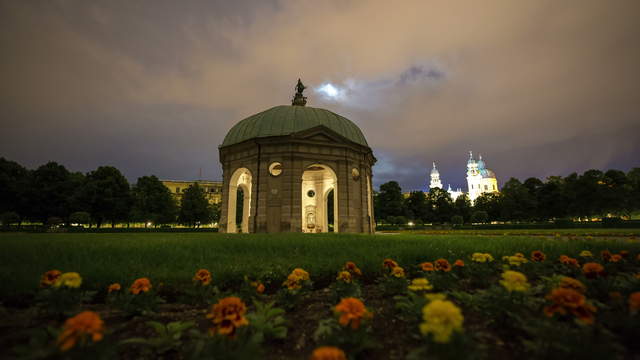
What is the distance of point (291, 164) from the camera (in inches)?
1053

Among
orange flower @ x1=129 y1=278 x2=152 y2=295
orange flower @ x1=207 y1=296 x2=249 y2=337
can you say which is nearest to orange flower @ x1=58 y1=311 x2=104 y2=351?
orange flower @ x1=207 y1=296 x2=249 y2=337

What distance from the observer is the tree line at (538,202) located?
167 ft

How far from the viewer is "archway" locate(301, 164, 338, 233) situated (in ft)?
120

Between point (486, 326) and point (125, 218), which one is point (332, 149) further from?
point (125, 218)

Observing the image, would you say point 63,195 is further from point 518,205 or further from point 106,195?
point 518,205

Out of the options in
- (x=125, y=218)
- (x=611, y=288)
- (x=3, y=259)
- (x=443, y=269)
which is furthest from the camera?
(x=125, y=218)

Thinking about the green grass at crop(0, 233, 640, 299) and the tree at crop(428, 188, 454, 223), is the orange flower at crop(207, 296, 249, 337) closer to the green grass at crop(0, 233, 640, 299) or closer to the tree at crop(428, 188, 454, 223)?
the green grass at crop(0, 233, 640, 299)

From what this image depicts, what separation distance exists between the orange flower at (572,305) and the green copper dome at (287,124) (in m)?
24.8

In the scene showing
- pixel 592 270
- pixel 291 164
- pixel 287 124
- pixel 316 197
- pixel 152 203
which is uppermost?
pixel 287 124

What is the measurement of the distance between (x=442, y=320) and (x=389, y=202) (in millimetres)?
64362

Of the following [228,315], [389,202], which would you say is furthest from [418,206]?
[228,315]

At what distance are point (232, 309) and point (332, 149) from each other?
25469 mm

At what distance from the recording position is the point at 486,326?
14.5 feet

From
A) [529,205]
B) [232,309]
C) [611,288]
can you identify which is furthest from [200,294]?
[529,205]
